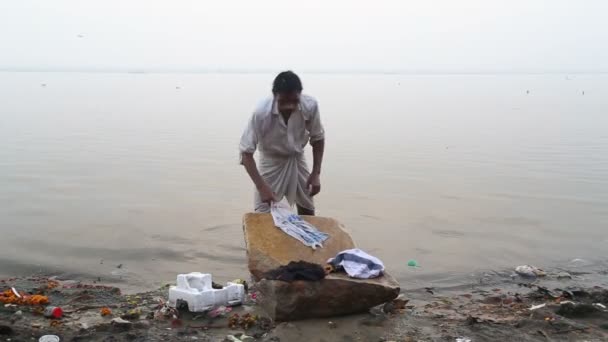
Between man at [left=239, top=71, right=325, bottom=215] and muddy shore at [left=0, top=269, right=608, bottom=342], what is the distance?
0.93m

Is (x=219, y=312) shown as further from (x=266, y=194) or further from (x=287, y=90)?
(x=287, y=90)

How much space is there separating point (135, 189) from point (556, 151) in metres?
9.95

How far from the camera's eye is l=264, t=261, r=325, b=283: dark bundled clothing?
4523 millimetres

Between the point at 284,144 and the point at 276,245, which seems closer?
the point at 276,245

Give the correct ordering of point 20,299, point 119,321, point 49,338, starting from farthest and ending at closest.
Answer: point 20,299 → point 119,321 → point 49,338

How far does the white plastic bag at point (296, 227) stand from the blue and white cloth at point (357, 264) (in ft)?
1.02

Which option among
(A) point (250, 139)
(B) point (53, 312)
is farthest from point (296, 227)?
(B) point (53, 312)

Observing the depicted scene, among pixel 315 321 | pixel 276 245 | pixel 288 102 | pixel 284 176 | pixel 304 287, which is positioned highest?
pixel 288 102

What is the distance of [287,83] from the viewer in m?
4.86

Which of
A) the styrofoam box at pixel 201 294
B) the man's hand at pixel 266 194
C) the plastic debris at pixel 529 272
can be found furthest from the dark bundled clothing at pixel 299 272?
the plastic debris at pixel 529 272

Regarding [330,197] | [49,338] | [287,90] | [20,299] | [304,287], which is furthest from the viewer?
[330,197]

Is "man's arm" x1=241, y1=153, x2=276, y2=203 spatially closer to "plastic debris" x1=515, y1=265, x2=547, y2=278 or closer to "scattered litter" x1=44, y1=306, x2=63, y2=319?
"scattered litter" x1=44, y1=306, x2=63, y2=319

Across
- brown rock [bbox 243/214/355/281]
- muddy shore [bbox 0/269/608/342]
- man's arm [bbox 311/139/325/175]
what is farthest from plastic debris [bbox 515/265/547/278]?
man's arm [bbox 311/139/325/175]

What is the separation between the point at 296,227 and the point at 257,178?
52 centimetres
